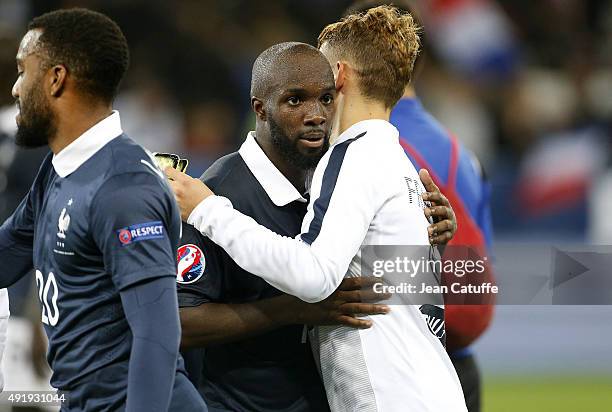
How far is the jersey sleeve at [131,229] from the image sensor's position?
262 centimetres

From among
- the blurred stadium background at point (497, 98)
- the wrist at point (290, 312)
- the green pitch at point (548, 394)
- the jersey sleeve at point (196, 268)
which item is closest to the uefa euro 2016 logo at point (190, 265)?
the jersey sleeve at point (196, 268)

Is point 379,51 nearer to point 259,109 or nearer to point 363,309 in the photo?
point 259,109

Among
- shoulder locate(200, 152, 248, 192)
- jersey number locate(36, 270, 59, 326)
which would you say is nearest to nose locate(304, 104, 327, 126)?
shoulder locate(200, 152, 248, 192)

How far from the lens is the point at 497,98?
12.3 m

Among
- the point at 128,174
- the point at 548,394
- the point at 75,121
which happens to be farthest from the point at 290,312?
the point at 548,394

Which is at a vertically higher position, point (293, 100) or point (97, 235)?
point (293, 100)

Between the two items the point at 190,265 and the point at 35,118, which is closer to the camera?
the point at 35,118

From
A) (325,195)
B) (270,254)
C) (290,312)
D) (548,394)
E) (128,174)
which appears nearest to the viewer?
(128,174)

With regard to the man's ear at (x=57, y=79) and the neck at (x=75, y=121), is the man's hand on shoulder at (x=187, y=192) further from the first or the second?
the man's ear at (x=57, y=79)

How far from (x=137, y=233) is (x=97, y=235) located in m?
0.11

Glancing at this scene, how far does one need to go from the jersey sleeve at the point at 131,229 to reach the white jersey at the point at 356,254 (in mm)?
409

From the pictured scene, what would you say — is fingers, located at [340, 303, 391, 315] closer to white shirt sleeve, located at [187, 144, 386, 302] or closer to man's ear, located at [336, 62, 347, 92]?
white shirt sleeve, located at [187, 144, 386, 302]

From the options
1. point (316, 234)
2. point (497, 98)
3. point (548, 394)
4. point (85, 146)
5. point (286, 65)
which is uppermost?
point (497, 98)

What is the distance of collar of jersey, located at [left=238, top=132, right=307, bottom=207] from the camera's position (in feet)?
11.3
